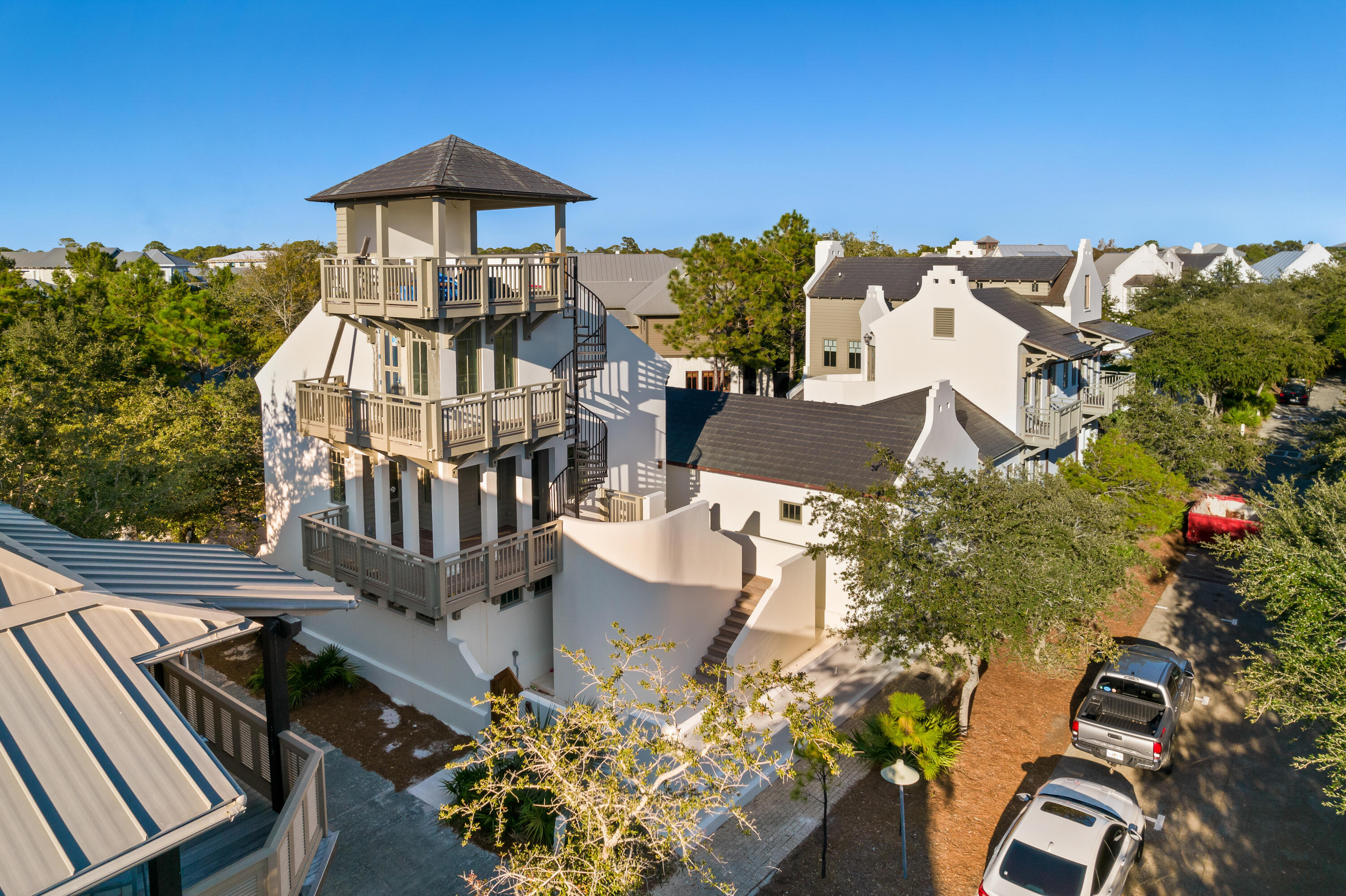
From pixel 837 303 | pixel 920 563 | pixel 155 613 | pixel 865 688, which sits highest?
pixel 837 303

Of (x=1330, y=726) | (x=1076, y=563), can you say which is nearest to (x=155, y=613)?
(x=1076, y=563)

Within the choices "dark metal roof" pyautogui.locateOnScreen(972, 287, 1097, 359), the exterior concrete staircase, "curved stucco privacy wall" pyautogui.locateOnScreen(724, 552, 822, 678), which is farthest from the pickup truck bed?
"dark metal roof" pyautogui.locateOnScreen(972, 287, 1097, 359)

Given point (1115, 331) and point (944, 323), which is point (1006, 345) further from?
point (1115, 331)

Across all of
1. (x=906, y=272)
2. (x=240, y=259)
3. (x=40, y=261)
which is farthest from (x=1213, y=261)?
(x=40, y=261)

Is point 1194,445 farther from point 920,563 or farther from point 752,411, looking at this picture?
point 920,563

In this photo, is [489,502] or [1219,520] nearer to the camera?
[489,502]

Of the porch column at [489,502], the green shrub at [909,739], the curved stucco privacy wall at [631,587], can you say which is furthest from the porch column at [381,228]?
the green shrub at [909,739]

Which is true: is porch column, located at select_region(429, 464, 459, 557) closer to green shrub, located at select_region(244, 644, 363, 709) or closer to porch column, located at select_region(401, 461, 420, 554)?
porch column, located at select_region(401, 461, 420, 554)
